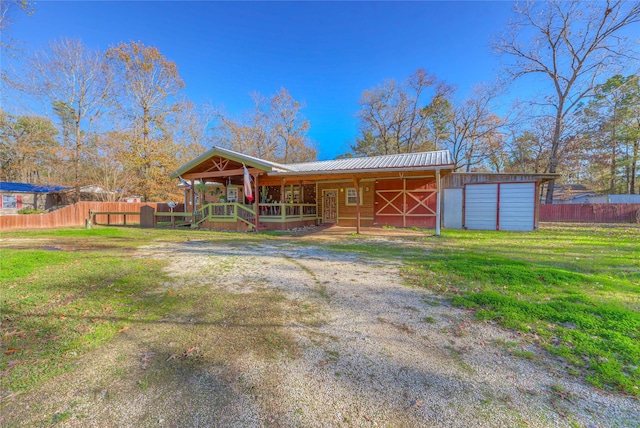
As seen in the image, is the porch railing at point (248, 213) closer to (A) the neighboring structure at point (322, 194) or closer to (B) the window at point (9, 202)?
(A) the neighboring structure at point (322, 194)

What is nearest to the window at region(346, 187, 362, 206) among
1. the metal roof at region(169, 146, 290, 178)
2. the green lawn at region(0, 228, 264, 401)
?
the metal roof at region(169, 146, 290, 178)

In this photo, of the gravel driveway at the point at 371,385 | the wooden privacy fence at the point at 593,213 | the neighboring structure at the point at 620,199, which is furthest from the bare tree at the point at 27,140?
the neighboring structure at the point at 620,199

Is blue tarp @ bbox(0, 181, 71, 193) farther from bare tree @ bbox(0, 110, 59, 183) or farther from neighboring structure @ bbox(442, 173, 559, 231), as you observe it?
neighboring structure @ bbox(442, 173, 559, 231)

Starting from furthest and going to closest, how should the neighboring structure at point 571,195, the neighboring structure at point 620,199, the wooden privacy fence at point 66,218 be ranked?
the neighboring structure at point 571,195 < the neighboring structure at point 620,199 < the wooden privacy fence at point 66,218

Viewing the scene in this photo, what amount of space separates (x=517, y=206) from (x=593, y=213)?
1259 centimetres

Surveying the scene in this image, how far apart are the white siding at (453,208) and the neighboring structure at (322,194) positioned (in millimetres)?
1006

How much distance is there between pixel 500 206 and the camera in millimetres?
13367

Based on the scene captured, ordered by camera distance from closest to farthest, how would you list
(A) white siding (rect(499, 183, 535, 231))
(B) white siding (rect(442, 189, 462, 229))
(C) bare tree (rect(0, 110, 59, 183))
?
(A) white siding (rect(499, 183, 535, 231)), (B) white siding (rect(442, 189, 462, 229)), (C) bare tree (rect(0, 110, 59, 183))

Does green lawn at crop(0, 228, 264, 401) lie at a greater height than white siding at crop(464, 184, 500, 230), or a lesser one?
lesser

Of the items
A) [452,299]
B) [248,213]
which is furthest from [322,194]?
[452,299]

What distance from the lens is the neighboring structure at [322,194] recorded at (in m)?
12.5

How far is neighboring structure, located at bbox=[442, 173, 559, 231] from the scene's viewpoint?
12898 mm

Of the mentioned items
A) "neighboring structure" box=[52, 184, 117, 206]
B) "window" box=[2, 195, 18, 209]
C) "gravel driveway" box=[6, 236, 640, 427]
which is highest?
"neighboring structure" box=[52, 184, 117, 206]

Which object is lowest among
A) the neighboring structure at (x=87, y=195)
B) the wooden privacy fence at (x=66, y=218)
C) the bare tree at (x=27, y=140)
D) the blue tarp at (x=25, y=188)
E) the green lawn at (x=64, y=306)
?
the green lawn at (x=64, y=306)
